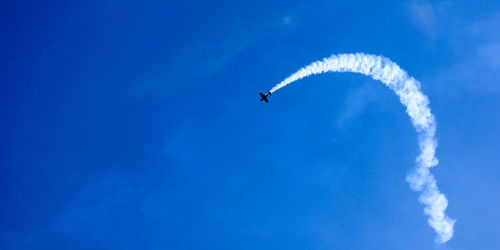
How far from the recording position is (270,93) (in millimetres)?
49594

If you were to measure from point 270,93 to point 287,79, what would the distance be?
513 cm

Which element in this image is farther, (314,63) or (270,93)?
(270,93)

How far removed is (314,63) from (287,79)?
4089mm

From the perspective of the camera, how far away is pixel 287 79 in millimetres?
45062

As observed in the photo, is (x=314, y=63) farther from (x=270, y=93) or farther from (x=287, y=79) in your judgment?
(x=270, y=93)

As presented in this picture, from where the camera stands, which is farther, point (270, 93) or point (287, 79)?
point (270, 93)

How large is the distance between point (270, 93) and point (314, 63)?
793cm

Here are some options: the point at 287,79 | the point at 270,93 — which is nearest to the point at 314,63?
the point at 287,79

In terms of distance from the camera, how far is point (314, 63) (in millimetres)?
45031
